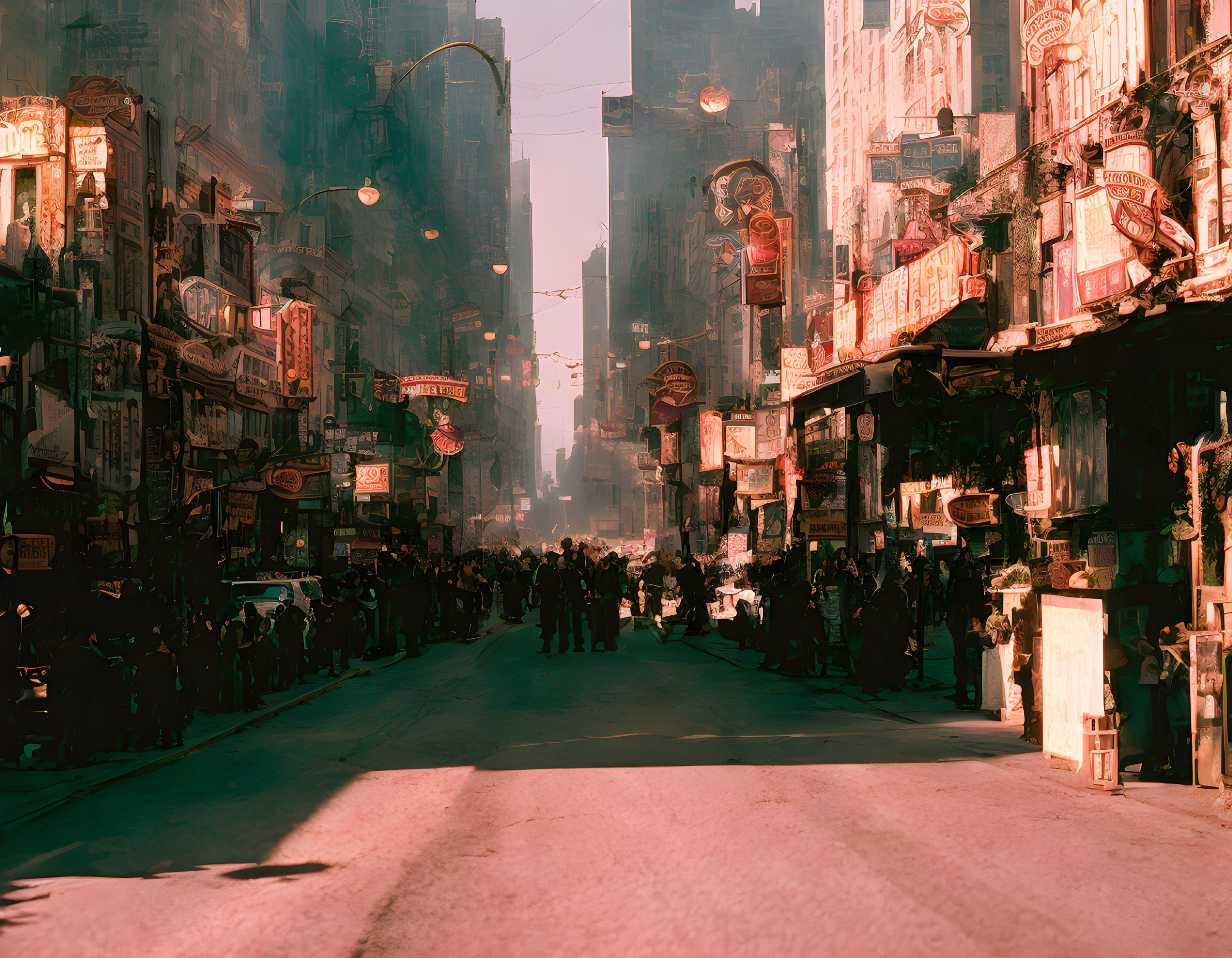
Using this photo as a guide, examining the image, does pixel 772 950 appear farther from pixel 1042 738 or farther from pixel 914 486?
pixel 914 486

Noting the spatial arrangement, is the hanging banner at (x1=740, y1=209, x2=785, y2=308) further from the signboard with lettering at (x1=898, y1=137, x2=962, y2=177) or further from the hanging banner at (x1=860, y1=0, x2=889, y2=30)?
the hanging banner at (x1=860, y1=0, x2=889, y2=30)

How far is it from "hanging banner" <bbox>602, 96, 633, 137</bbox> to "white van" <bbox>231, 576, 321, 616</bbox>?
94480 mm

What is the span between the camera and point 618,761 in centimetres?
1034

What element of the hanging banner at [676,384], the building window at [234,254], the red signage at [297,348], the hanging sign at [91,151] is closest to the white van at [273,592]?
the hanging sign at [91,151]

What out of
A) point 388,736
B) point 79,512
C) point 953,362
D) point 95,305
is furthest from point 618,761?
point 95,305

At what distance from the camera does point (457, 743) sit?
11617 millimetres

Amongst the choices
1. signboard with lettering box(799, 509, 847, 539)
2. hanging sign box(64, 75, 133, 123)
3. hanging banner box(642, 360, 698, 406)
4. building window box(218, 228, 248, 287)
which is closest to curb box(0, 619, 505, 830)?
signboard with lettering box(799, 509, 847, 539)

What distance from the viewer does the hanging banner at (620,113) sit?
106 m

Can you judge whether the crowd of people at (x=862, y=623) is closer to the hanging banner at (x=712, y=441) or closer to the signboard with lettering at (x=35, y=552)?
the signboard with lettering at (x=35, y=552)

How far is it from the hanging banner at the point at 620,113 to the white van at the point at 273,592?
310ft

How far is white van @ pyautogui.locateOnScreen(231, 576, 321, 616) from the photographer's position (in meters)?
20.2

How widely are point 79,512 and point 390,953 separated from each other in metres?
18.6

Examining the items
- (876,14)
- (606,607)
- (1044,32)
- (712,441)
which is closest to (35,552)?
(606,607)

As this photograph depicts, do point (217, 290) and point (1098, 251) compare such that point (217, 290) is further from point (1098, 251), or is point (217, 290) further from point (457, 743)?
point (1098, 251)
